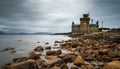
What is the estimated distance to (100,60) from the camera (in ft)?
42.5

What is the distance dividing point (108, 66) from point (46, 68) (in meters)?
4.37

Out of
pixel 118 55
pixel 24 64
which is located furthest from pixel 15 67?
pixel 118 55

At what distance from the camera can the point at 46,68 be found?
9.98m

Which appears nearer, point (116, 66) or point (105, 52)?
point (116, 66)

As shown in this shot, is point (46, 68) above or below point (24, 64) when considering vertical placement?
below

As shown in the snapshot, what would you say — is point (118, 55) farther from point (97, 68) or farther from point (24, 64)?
point (24, 64)

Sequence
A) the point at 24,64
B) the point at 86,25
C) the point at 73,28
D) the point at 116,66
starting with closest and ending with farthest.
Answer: the point at 116,66
the point at 24,64
the point at 86,25
the point at 73,28

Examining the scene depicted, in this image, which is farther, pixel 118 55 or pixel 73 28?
pixel 73 28

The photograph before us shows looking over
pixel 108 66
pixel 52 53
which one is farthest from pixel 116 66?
pixel 52 53

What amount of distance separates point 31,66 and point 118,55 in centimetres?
879

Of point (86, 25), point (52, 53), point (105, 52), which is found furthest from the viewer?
point (86, 25)

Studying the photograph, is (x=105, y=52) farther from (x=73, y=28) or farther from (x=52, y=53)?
(x=73, y=28)

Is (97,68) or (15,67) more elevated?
(15,67)

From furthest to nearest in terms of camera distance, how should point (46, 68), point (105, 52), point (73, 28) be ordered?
point (73, 28) → point (105, 52) → point (46, 68)
